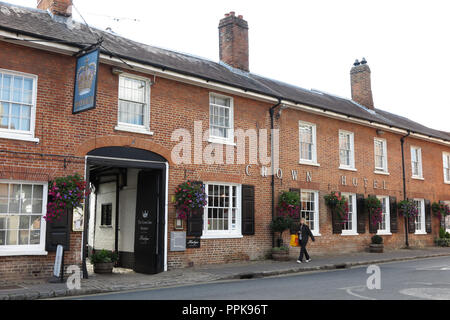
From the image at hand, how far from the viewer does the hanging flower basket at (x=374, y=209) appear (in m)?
20.2

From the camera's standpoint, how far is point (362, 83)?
2514 cm

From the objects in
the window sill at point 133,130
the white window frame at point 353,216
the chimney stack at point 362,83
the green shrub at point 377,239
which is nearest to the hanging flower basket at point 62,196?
the window sill at point 133,130

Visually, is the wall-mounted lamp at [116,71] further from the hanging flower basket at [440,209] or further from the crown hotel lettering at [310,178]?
the hanging flower basket at [440,209]

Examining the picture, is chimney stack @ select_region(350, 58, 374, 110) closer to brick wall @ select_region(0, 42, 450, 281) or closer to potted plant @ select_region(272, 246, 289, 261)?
brick wall @ select_region(0, 42, 450, 281)

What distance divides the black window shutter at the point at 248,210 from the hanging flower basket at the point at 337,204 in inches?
165

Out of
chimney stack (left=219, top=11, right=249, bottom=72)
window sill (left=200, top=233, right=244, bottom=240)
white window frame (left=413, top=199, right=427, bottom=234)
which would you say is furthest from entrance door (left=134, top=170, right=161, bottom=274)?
white window frame (left=413, top=199, right=427, bottom=234)

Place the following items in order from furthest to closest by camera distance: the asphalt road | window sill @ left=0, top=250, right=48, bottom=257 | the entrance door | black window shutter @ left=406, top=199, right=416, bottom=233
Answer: black window shutter @ left=406, top=199, right=416, bottom=233 → the entrance door → window sill @ left=0, top=250, right=48, bottom=257 → the asphalt road

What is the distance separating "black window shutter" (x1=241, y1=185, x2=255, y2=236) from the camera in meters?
15.4

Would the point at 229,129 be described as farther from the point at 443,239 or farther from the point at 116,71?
the point at 443,239

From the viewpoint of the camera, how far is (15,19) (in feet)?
40.4

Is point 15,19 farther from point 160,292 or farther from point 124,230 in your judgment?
point 160,292

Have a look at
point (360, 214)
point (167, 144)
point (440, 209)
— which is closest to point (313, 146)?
point (360, 214)

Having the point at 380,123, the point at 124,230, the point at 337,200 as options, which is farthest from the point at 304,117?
the point at 124,230

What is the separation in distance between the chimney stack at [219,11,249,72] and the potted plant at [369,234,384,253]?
9.19 m
